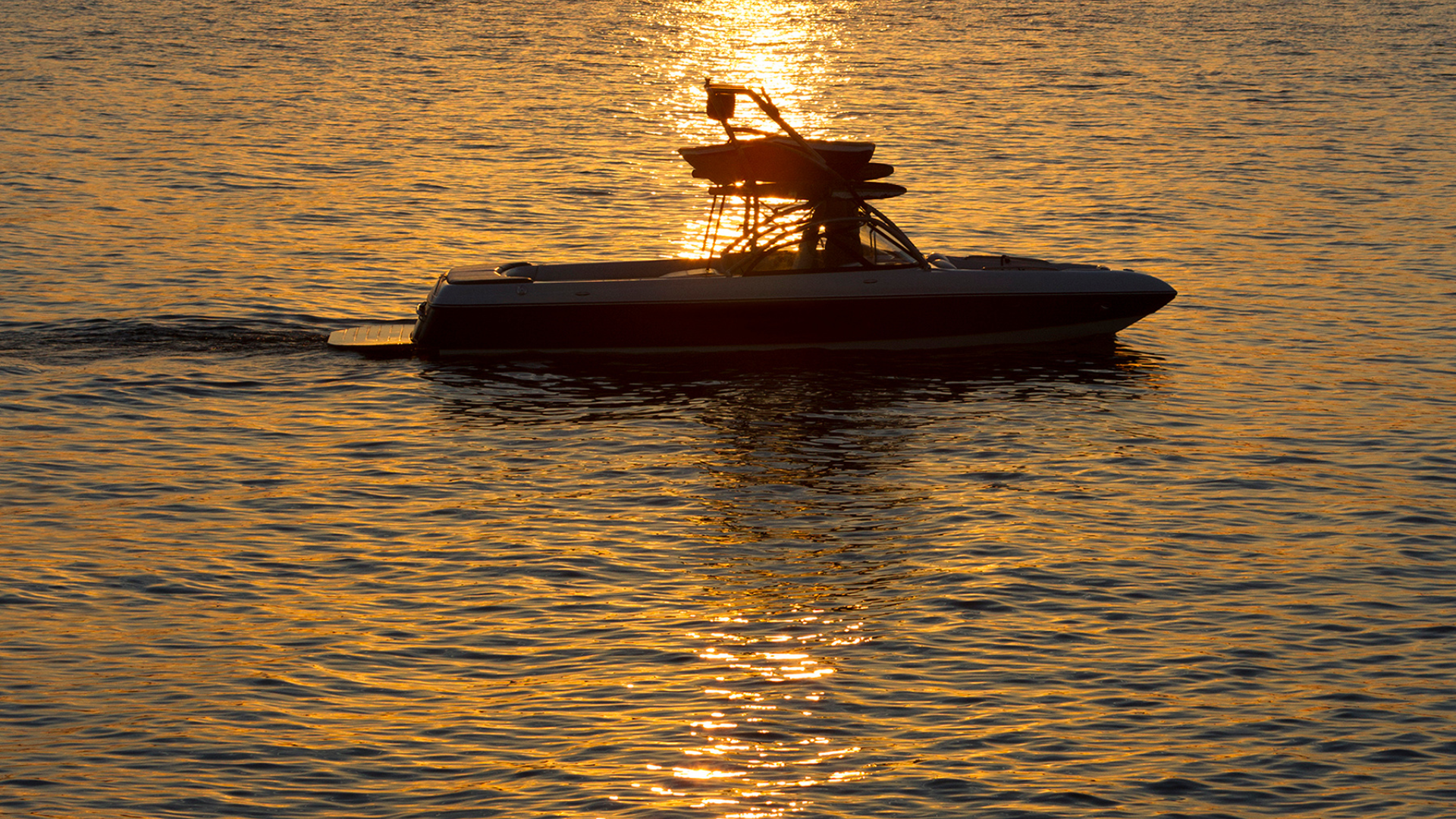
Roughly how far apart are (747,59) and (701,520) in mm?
45722

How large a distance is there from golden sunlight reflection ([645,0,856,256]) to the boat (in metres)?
6.59

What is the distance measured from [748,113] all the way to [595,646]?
33.5 metres

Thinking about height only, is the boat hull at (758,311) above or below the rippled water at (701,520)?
above

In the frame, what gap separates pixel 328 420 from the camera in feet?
66.3

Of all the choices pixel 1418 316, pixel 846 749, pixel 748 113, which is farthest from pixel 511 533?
pixel 748 113

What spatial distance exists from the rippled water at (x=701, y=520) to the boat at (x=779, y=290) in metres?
0.49

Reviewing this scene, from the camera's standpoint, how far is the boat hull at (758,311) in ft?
72.9

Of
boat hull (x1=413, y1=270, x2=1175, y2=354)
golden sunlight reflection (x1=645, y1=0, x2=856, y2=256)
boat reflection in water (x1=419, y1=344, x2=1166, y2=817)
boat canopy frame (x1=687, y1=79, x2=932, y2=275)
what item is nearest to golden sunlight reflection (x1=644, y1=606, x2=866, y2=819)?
boat reflection in water (x1=419, y1=344, x2=1166, y2=817)

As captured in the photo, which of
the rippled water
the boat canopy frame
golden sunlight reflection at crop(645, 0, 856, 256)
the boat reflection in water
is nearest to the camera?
the rippled water

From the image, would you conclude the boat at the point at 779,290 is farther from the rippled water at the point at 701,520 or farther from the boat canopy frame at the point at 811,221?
the rippled water at the point at 701,520

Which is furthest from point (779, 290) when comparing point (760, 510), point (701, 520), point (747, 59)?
point (747, 59)

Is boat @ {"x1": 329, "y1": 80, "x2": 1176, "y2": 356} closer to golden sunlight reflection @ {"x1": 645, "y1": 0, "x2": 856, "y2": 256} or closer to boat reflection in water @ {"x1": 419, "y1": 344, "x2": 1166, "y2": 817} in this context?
boat reflection in water @ {"x1": 419, "y1": 344, "x2": 1166, "y2": 817}

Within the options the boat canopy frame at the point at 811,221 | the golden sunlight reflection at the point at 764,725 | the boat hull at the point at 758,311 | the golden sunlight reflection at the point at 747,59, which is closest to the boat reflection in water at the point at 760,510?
the golden sunlight reflection at the point at 764,725

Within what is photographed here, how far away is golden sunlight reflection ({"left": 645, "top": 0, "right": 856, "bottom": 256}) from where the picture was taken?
44.9 m
